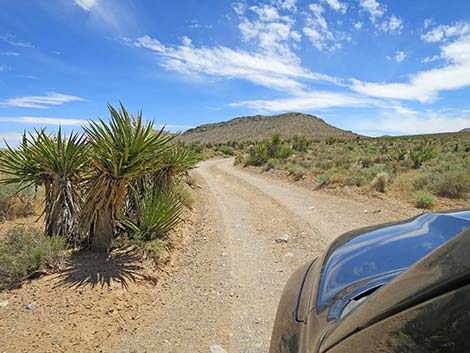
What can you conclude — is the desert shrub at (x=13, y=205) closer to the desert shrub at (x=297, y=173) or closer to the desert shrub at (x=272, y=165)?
the desert shrub at (x=297, y=173)

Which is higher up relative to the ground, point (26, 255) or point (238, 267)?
point (26, 255)

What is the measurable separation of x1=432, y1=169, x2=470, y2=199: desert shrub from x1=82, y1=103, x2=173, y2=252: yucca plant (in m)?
8.93

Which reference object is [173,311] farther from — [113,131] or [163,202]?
[113,131]

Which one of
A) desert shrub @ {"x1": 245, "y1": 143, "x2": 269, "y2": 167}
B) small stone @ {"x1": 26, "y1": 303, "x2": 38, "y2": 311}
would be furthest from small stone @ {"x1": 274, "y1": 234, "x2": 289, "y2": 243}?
desert shrub @ {"x1": 245, "y1": 143, "x2": 269, "y2": 167}

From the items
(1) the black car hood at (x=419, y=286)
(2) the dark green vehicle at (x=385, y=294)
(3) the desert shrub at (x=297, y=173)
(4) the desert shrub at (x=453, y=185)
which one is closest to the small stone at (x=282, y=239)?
(2) the dark green vehicle at (x=385, y=294)

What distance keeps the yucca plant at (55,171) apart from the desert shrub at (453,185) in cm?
998

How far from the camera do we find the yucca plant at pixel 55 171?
4707 millimetres

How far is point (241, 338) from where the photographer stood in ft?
11.0

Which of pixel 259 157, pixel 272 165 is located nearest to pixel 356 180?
pixel 272 165

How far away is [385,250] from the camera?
208 centimetres

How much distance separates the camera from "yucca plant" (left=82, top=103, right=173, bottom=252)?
4641mm

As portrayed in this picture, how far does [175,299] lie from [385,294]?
3.52 m

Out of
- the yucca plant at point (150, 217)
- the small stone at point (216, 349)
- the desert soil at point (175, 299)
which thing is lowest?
the small stone at point (216, 349)

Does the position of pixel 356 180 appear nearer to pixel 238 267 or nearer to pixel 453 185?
pixel 453 185
